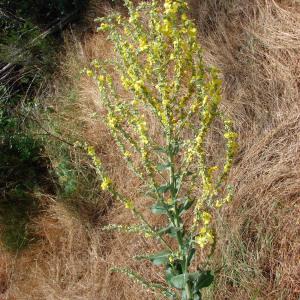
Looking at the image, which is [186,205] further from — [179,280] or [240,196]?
[240,196]

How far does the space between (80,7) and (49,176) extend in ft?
7.60

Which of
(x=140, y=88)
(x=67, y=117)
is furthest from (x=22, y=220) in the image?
(x=140, y=88)

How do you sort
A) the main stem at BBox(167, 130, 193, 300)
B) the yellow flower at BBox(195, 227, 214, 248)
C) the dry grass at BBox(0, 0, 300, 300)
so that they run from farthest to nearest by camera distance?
the dry grass at BBox(0, 0, 300, 300)
the main stem at BBox(167, 130, 193, 300)
the yellow flower at BBox(195, 227, 214, 248)

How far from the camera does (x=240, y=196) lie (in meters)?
3.03

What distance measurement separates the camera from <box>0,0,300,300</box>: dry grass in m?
2.75

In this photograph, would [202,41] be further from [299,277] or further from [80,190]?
[299,277]

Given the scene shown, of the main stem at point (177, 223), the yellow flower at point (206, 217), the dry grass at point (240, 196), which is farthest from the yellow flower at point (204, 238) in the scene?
the dry grass at point (240, 196)

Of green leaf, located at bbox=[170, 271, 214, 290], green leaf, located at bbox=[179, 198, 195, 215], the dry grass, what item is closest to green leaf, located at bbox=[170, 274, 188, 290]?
green leaf, located at bbox=[170, 271, 214, 290]

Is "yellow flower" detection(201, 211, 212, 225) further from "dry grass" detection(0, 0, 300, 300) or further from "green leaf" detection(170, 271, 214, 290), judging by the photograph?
"dry grass" detection(0, 0, 300, 300)

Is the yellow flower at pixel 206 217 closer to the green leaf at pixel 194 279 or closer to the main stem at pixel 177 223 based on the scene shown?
the main stem at pixel 177 223

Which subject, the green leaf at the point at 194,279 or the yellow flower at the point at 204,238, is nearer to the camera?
the yellow flower at the point at 204,238

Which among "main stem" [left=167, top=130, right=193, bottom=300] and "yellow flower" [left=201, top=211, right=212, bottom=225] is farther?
"main stem" [left=167, top=130, right=193, bottom=300]

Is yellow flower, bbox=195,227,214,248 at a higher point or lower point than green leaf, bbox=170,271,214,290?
higher

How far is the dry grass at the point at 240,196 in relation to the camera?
2748 millimetres
